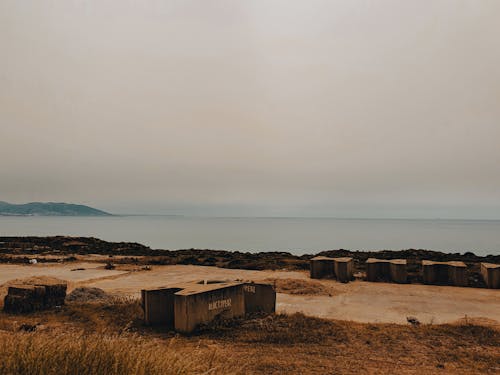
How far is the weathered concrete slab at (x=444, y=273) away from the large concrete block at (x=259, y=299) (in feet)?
29.6

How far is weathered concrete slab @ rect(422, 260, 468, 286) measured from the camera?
51.8 ft

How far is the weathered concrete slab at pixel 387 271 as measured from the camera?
54.1ft

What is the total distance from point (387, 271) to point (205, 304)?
1111 centimetres

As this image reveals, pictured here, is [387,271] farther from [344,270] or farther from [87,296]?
[87,296]

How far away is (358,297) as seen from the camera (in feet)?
43.7

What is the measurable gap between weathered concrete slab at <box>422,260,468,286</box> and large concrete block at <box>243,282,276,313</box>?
9022 millimetres

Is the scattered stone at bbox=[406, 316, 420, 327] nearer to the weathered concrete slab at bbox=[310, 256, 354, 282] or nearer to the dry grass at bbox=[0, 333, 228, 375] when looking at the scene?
the weathered concrete slab at bbox=[310, 256, 354, 282]

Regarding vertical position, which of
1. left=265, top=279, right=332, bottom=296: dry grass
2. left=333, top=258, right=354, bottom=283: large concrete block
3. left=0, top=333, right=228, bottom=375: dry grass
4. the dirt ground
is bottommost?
the dirt ground

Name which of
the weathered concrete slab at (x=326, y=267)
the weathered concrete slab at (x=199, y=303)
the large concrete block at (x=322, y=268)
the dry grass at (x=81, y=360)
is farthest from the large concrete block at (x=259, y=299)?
the large concrete block at (x=322, y=268)

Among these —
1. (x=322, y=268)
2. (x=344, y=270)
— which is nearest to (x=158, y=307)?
(x=344, y=270)

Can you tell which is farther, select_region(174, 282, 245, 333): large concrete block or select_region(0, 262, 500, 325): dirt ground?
select_region(0, 262, 500, 325): dirt ground

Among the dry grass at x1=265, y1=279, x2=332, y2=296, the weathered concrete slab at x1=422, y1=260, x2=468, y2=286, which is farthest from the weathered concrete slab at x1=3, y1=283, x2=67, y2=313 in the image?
the weathered concrete slab at x1=422, y1=260, x2=468, y2=286

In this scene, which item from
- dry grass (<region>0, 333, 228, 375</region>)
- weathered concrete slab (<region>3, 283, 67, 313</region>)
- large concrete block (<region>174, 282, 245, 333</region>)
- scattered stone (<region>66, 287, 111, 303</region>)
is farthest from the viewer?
scattered stone (<region>66, 287, 111, 303</region>)

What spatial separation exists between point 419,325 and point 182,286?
6086 millimetres
